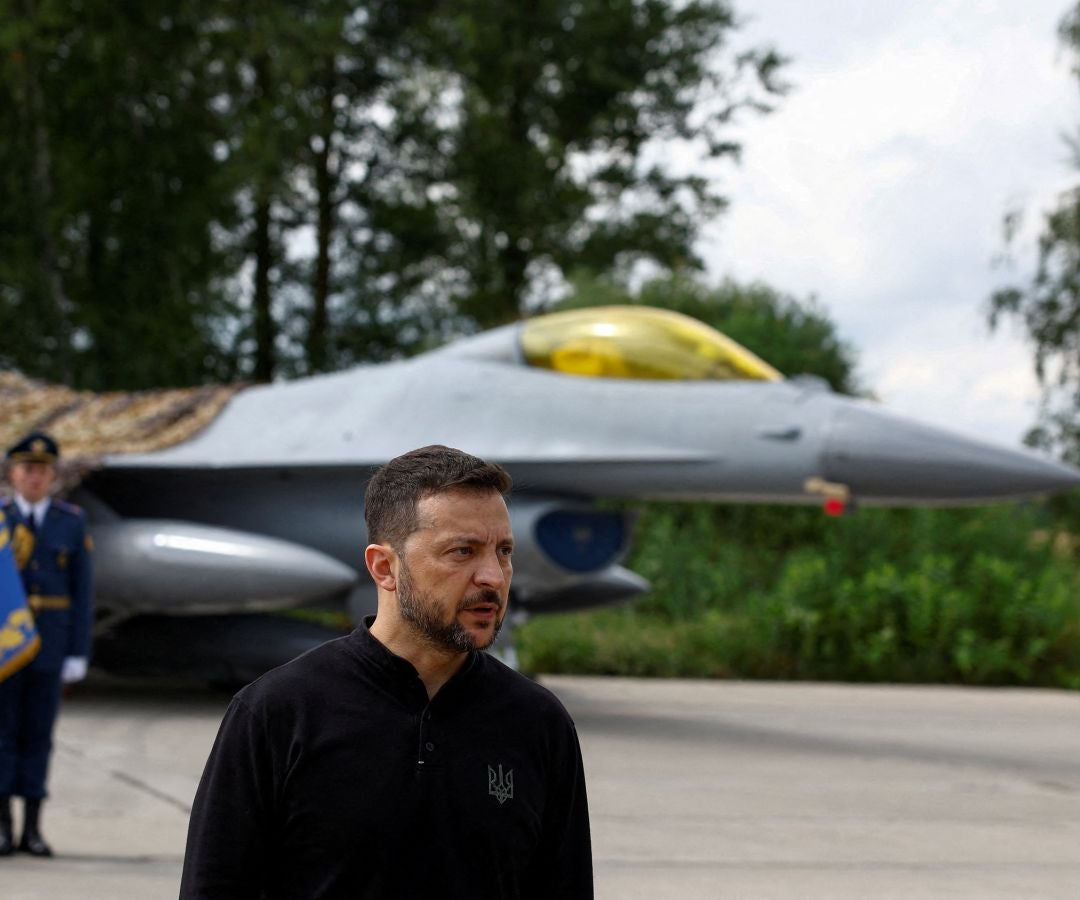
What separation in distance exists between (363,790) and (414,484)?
1.24 feet

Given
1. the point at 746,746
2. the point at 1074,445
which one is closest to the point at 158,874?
the point at 746,746

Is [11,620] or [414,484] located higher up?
[414,484]

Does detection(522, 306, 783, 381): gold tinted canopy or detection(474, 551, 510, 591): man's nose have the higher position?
detection(522, 306, 783, 381): gold tinted canopy

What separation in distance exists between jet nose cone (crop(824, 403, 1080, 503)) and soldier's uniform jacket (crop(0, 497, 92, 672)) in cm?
448

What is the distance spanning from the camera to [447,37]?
926 inches

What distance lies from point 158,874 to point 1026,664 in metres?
11.0

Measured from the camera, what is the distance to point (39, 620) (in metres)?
5.62

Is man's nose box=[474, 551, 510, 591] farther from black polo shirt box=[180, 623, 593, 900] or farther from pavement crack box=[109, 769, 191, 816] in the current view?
pavement crack box=[109, 769, 191, 816]

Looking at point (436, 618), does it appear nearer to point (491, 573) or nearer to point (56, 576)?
point (491, 573)

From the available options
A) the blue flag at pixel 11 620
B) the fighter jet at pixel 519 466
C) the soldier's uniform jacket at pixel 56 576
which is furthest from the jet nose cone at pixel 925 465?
the blue flag at pixel 11 620

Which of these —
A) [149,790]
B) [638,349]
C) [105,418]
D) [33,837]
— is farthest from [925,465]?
[105,418]

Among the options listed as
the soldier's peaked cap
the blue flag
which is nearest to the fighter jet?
the soldier's peaked cap

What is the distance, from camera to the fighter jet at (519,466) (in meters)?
8.79

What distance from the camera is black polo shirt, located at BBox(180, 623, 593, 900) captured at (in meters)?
1.81
